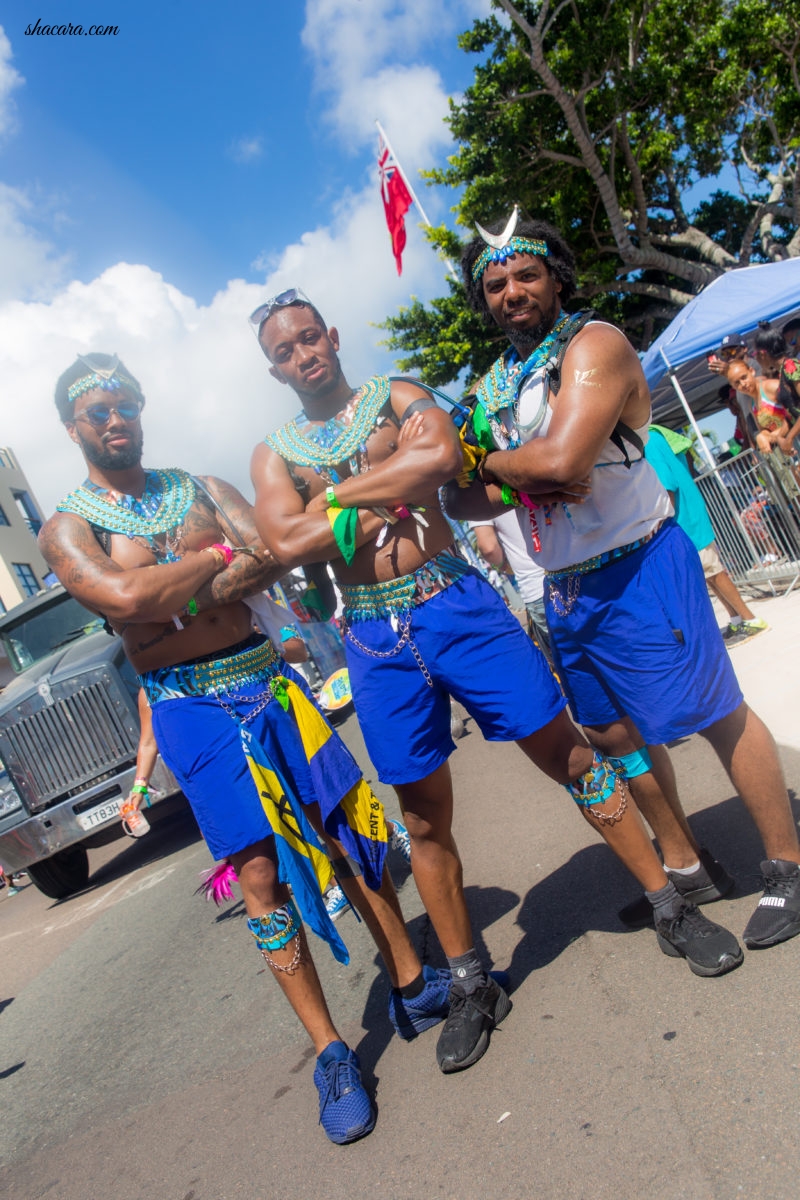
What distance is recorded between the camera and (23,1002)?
4758 mm

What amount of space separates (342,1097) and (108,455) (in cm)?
204

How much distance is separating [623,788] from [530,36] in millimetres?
15366

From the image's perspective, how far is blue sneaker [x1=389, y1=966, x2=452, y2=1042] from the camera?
2648 mm

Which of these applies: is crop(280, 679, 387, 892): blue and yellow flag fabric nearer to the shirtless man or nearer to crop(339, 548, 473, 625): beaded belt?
the shirtless man

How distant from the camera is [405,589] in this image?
2488 millimetres

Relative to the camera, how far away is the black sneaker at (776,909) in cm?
229

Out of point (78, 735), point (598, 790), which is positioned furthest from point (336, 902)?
point (78, 735)

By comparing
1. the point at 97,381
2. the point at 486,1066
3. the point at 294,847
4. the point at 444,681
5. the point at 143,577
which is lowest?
the point at 486,1066

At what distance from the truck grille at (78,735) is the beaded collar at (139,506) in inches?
173

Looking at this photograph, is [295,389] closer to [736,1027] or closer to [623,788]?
[623,788]

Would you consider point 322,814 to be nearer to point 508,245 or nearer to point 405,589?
point 405,589

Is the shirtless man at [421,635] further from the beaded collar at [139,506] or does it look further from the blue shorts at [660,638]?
the beaded collar at [139,506]

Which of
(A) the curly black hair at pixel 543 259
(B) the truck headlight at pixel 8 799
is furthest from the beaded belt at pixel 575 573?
(B) the truck headlight at pixel 8 799

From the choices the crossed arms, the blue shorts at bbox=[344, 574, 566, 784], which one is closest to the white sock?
the blue shorts at bbox=[344, 574, 566, 784]
